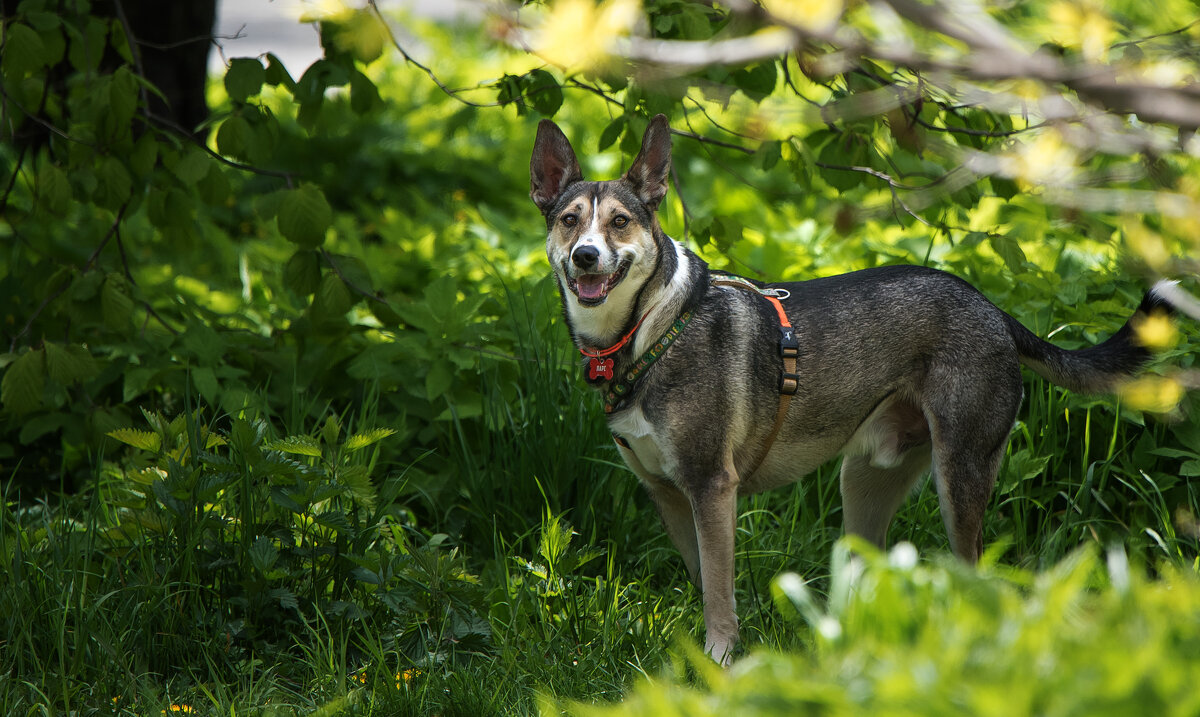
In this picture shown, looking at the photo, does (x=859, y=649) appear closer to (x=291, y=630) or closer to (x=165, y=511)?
(x=291, y=630)

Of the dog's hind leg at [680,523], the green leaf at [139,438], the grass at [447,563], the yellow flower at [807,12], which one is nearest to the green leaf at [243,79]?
the grass at [447,563]

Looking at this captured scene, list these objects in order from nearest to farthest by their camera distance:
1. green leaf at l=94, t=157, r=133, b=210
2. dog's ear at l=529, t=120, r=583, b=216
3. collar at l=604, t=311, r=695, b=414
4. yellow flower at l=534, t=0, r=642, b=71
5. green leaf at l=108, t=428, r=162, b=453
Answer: yellow flower at l=534, t=0, r=642, b=71
green leaf at l=108, t=428, r=162, b=453
collar at l=604, t=311, r=695, b=414
dog's ear at l=529, t=120, r=583, b=216
green leaf at l=94, t=157, r=133, b=210

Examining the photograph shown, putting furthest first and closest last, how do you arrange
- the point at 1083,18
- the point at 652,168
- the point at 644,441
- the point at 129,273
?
the point at 129,273
the point at 652,168
the point at 644,441
the point at 1083,18

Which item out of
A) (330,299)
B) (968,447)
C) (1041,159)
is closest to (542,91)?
(330,299)

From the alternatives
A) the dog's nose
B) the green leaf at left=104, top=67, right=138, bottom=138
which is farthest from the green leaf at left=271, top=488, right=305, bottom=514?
the green leaf at left=104, top=67, right=138, bottom=138

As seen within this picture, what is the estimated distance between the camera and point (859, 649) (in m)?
1.85

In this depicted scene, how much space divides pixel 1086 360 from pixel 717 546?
4.70 feet

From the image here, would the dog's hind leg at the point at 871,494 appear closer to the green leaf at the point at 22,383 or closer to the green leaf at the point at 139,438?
the green leaf at the point at 139,438

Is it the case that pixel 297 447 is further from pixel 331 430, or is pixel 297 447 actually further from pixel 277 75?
pixel 277 75

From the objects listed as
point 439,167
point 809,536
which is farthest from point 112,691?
point 439,167

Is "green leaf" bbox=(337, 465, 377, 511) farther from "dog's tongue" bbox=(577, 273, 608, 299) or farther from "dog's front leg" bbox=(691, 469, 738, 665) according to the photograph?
"dog's front leg" bbox=(691, 469, 738, 665)

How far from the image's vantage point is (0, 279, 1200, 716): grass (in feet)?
10.1

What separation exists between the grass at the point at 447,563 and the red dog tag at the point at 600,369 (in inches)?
21.1

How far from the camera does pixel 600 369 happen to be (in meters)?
3.57
